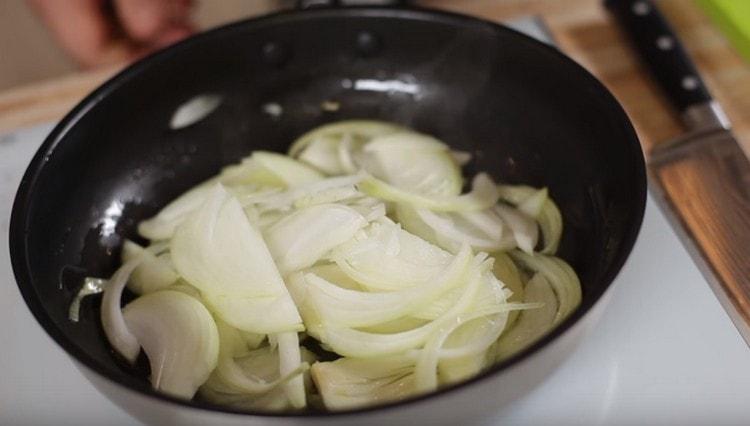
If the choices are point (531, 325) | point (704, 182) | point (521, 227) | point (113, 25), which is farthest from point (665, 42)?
point (113, 25)

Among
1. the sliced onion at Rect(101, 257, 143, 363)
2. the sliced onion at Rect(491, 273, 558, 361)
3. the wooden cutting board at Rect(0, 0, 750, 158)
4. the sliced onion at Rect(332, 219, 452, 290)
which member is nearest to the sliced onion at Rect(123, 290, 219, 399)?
the sliced onion at Rect(101, 257, 143, 363)

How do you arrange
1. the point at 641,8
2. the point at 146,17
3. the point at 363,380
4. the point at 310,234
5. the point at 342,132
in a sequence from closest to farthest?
the point at 363,380 < the point at 310,234 < the point at 342,132 < the point at 641,8 < the point at 146,17

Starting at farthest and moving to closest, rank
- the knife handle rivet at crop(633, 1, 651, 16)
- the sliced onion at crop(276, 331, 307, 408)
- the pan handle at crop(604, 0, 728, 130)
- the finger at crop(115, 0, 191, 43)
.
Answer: the finger at crop(115, 0, 191, 43)
the knife handle rivet at crop(633, 1, 651, 16)
the pan handle at crop(604, 0, 728, 130)
the sliced onion at crop(276, 331, 307, 408)

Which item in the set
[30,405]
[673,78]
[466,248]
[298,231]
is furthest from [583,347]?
[30,405]

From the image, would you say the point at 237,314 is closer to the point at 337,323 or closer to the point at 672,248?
the point at 337,323

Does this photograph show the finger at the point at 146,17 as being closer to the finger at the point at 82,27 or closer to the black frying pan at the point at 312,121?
the finger at the point at 82,27

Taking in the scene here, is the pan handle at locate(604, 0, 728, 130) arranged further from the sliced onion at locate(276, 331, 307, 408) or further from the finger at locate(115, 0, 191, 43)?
the finger at locate(115, 0, 191, 43)

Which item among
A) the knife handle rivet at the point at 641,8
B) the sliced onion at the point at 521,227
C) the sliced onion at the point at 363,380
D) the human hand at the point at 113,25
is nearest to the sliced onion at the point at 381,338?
the sliced onion at the point at 363,380

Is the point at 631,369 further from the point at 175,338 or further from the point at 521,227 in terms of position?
the point at 175,338
